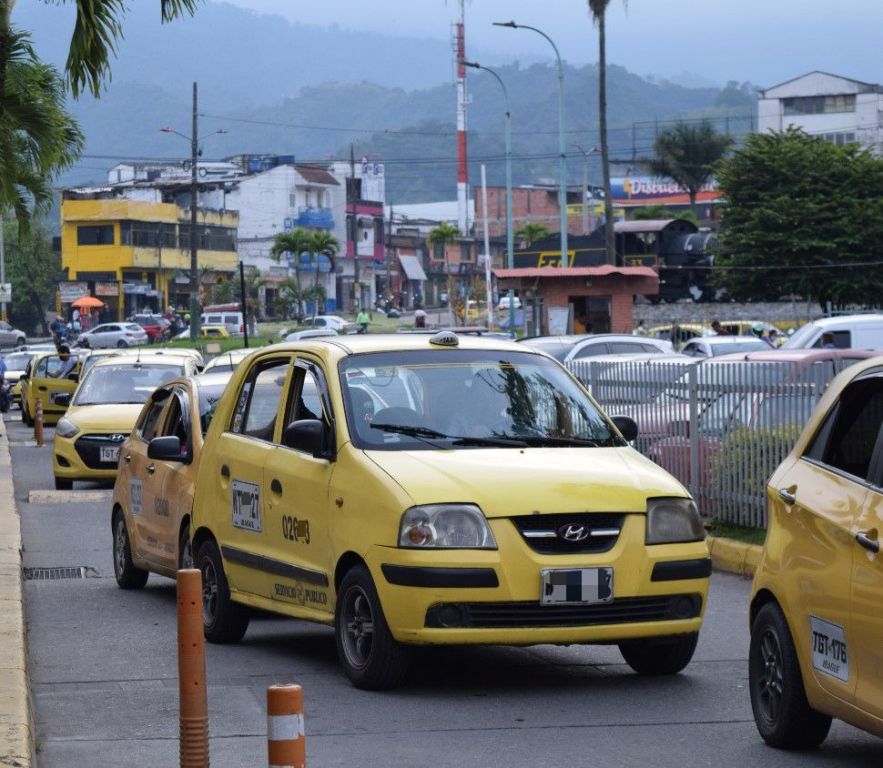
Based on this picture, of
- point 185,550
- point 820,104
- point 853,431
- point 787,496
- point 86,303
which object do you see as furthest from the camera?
point 820,104

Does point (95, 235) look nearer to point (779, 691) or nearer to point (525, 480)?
point (525, 480)

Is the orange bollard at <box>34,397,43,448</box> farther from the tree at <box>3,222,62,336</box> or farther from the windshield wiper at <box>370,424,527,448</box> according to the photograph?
the tree at <box>3,222,62,336</box>

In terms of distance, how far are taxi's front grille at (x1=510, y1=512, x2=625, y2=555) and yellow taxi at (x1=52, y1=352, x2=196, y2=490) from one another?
1404 cm

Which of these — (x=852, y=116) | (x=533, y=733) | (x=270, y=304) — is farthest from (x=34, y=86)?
(x=852, y=116)

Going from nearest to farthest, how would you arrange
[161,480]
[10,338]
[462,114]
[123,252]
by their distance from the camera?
[161,480] → [10,338] → [123,252] → [462,114]

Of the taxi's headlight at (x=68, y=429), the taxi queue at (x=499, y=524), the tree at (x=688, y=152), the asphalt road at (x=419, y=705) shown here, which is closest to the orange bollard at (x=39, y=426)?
the taxi's headlight at (x=68, y=429)

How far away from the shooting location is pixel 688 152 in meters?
124

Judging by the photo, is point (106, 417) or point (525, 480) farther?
point (106, 417)

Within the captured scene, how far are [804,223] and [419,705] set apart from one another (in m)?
62.6

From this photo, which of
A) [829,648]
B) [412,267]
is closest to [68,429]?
[829,648]

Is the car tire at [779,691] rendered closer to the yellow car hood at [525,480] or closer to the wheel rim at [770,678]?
the wheel rim at [770,678]

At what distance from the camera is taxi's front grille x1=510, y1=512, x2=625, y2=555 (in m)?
8.15

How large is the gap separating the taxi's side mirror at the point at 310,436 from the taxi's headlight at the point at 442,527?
951 mm

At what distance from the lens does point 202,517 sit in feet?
34.7
